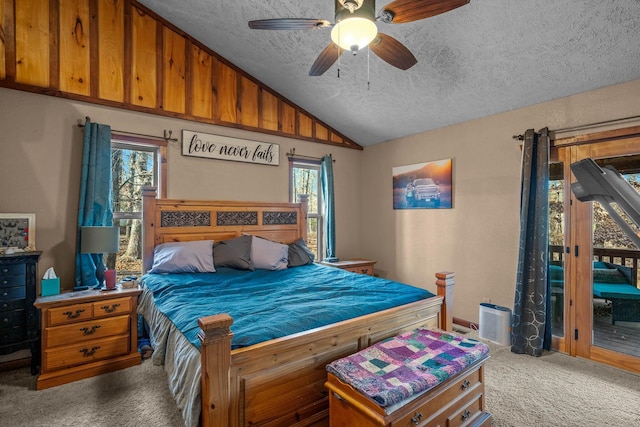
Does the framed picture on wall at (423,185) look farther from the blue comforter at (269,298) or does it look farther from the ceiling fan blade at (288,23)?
the ceiling fan blade at (288,23)

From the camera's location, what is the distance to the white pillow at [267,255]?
11.0ft

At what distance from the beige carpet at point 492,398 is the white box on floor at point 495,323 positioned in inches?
15.6

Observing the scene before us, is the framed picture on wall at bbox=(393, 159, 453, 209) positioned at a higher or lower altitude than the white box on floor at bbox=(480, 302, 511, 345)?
higher

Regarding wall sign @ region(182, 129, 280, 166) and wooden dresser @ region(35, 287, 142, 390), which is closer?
wooden dresser @ region(35, 287, 142, 390)

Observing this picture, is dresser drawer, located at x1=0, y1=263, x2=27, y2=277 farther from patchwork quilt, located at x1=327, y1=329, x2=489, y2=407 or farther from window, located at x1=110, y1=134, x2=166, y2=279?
patchwork quilt, located at x1=327, y1=329, x2=489, y2=407

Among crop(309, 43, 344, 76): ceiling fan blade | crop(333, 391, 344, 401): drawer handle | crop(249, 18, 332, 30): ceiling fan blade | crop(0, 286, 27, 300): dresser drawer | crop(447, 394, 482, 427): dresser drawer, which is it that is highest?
crop(249, 18, 332, 30): ceiling fan blade

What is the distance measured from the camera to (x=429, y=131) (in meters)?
4.07

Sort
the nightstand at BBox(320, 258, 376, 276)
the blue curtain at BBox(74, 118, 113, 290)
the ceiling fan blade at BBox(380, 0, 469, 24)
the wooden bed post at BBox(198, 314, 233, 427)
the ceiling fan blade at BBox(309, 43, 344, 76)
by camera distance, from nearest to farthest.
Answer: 1. the wooden bed post at BBox(198, 314, 233, 427)
2. the ceiling fan blade at BBox(380, 0, 469, 24)
3. the ceiling fan blade at BBox(309, 43, 344, 76)
4. the blue curtain at BBox(74, 118, 113, 290)
5. the nightstand at BBox(320, 258, 376, 276)

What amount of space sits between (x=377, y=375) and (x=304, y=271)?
6.21ft

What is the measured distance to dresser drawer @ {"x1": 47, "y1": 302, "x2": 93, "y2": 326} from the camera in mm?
2398

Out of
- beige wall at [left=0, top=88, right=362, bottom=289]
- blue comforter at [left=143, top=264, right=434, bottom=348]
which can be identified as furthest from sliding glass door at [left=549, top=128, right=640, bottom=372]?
beige wall at [left=0, top=88, right=362, bottom=289]

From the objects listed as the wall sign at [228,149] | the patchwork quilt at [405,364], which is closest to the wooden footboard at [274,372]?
the patchwork quilt at [405,364]

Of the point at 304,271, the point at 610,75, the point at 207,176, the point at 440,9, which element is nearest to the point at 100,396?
the point at 304,271

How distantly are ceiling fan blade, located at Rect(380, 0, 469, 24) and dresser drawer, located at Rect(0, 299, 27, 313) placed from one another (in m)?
3.40
